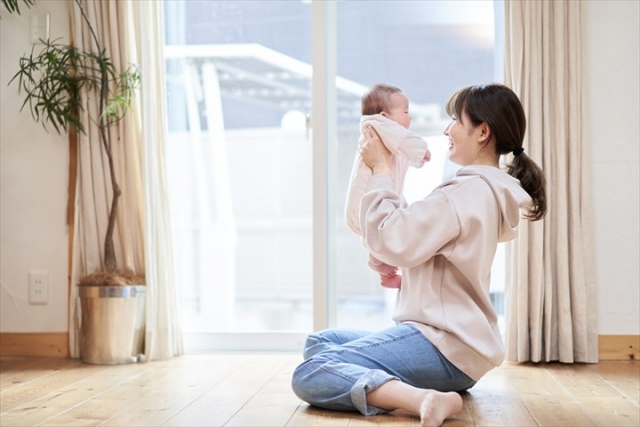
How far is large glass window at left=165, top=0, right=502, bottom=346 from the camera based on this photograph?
11.0 ft

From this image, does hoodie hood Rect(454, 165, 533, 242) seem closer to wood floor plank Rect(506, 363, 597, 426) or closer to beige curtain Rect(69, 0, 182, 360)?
wood floor plank Rect(506, 363, 597, 426)

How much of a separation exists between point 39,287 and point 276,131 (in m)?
1.17

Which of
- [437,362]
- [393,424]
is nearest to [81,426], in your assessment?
[393,424]

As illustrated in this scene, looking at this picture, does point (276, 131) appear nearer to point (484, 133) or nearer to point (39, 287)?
point (39, 287)

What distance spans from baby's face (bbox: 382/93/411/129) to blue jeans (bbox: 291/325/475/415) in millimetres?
565

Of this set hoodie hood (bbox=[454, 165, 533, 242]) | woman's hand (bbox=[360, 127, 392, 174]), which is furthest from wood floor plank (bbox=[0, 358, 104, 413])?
hoodie hood (bbox=[454, 165, 533, 242])

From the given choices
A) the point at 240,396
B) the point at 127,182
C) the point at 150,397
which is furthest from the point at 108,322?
the point at 240,396

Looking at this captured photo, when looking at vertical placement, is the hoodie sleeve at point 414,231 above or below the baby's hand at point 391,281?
above

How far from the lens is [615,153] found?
10.3 feet

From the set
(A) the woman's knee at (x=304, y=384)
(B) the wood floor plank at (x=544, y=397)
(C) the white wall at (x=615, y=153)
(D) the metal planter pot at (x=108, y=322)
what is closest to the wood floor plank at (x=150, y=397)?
(D) the metal planter pot at (x=108, y=322)

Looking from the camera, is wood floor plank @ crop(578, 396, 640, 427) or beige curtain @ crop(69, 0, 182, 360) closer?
wood floor plank @ crop(578, 396, 640, 427)

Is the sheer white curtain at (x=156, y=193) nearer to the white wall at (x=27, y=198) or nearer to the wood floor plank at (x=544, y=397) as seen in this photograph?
the white wall at (x=27, y=198)

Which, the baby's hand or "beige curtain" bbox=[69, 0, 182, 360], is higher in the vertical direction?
"beige curtain" bbox=[69, 0, 182, 360]

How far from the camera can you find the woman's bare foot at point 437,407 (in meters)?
1.84
